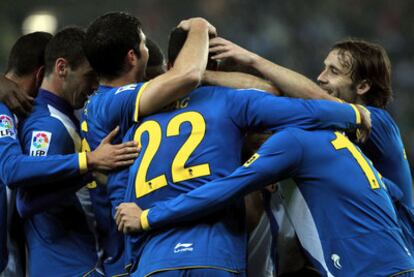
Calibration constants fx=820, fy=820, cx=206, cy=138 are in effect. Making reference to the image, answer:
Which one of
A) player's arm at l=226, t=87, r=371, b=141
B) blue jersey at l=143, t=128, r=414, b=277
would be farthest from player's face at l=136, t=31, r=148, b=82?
blue jersey at l=143, t=128, r=414, b=277

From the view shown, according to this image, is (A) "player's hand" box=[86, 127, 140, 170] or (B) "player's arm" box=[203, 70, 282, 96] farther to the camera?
(B) "player's arm" box=[203, 70, 282, 96]

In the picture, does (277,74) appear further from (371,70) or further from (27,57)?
(27,57)

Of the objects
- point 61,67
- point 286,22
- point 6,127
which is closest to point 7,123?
point 6,127

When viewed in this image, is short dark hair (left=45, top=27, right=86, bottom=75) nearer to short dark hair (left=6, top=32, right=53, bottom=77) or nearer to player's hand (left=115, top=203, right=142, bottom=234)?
short dark hair (left=6, top=32, right=53, bottom=77)

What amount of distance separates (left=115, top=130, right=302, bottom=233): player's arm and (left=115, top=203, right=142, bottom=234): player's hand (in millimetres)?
99

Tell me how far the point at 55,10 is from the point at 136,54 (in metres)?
7.64

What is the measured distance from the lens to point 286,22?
12.2m

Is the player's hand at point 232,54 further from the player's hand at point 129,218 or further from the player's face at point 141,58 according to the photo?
the player's hand at point 129,218

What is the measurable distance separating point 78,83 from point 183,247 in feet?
4.46

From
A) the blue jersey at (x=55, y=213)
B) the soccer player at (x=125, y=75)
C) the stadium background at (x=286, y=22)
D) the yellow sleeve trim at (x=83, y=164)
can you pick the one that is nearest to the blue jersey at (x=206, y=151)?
the soccer player at (x=125, y=75)

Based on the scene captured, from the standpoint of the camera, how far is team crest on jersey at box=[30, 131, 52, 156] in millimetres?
4055

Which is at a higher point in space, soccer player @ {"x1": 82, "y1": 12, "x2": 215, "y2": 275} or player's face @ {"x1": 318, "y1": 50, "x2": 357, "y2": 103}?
soccer player @ {"x1": 82, "y1": 12, "x2": 215, "y2": 275}

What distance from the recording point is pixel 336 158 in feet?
11.5

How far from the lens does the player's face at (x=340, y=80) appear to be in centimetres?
443
